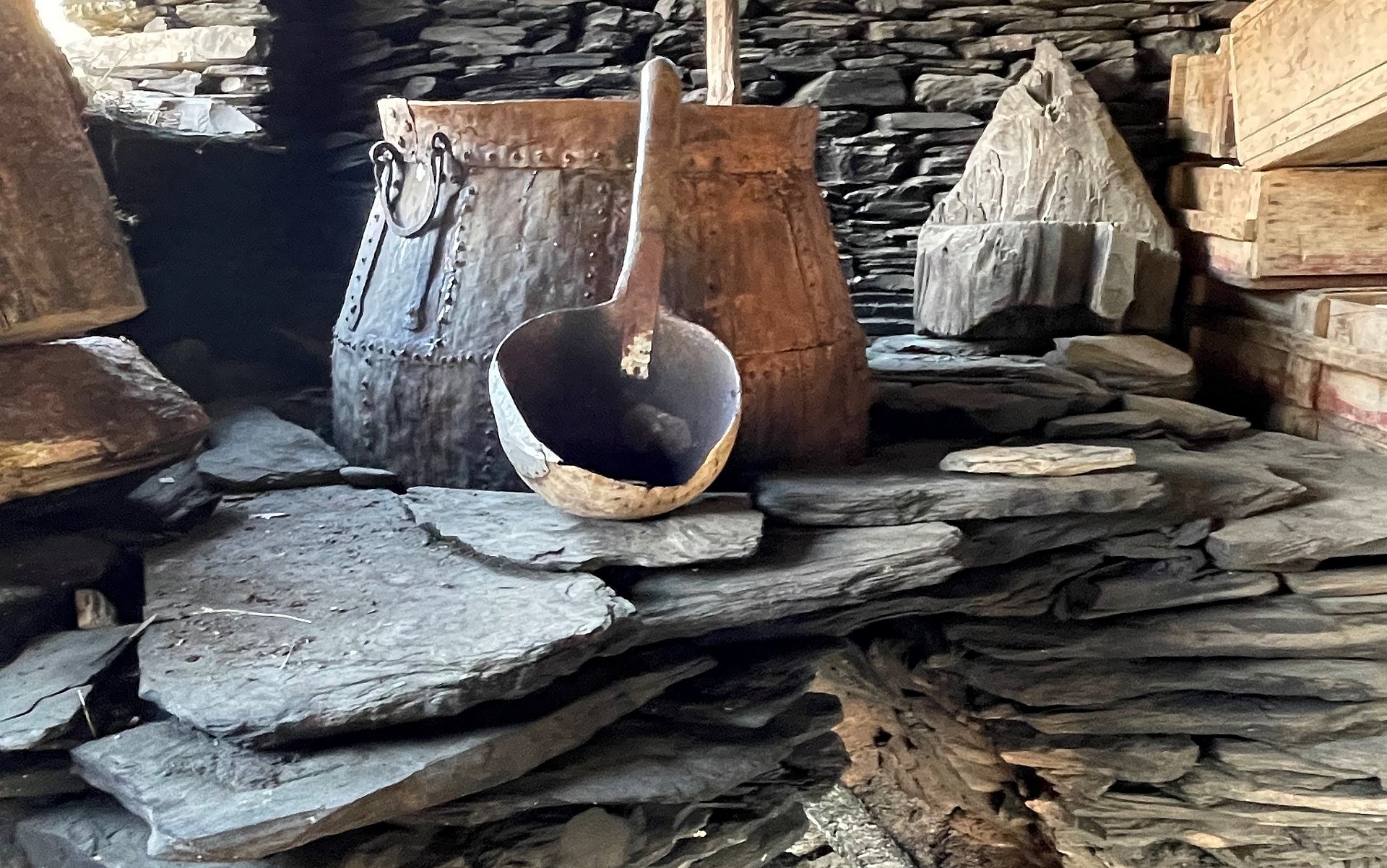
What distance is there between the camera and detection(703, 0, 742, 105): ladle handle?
268 cm

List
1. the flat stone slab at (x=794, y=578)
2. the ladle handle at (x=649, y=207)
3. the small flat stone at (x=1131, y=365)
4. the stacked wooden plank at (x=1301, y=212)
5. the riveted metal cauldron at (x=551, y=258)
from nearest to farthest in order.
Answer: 1. the flat stone slab at (x=794, y=578)
2. the ladle handle at (x=649, y=207)
3. the riveted metal cauldron at (x=551, y=258)
4. the stacked wooden plank at (x=1301, y=212)
5. the small flat stone at (x=1131, y=365)

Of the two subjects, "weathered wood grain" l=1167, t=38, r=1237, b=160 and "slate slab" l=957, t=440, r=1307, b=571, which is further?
"weathered wood grain" l=1167, t=38, r=1237, b=160

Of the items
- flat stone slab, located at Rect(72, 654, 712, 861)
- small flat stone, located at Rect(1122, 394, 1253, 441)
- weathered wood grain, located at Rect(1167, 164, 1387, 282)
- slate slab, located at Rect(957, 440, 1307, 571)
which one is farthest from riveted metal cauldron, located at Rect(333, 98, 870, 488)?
weathered wood grain, located at Rect(1167, 164, 1387, 282)

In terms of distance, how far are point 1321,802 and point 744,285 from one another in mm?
1512

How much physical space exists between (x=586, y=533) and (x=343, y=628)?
1.31ft

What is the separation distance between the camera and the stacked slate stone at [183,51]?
134 inches

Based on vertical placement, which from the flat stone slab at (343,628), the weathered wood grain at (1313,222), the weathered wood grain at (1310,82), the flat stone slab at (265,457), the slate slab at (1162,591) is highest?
the weathered wood grain at (1310,82)

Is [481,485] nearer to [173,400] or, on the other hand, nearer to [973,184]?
[173,400]

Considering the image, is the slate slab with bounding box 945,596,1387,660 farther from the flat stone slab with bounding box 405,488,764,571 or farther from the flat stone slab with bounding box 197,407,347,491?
the flat stone slab with bounding box 197,407,347,491

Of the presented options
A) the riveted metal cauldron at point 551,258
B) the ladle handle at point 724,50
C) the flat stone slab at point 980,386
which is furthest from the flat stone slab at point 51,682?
the ladle handle at point 724,50

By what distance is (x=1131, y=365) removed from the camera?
9.58ft

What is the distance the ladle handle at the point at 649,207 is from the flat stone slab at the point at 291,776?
652mm

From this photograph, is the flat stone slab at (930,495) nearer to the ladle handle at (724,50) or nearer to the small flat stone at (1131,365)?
the small flat stone at (1131,365)

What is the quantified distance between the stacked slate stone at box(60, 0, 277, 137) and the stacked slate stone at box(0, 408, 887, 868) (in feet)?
5.81
